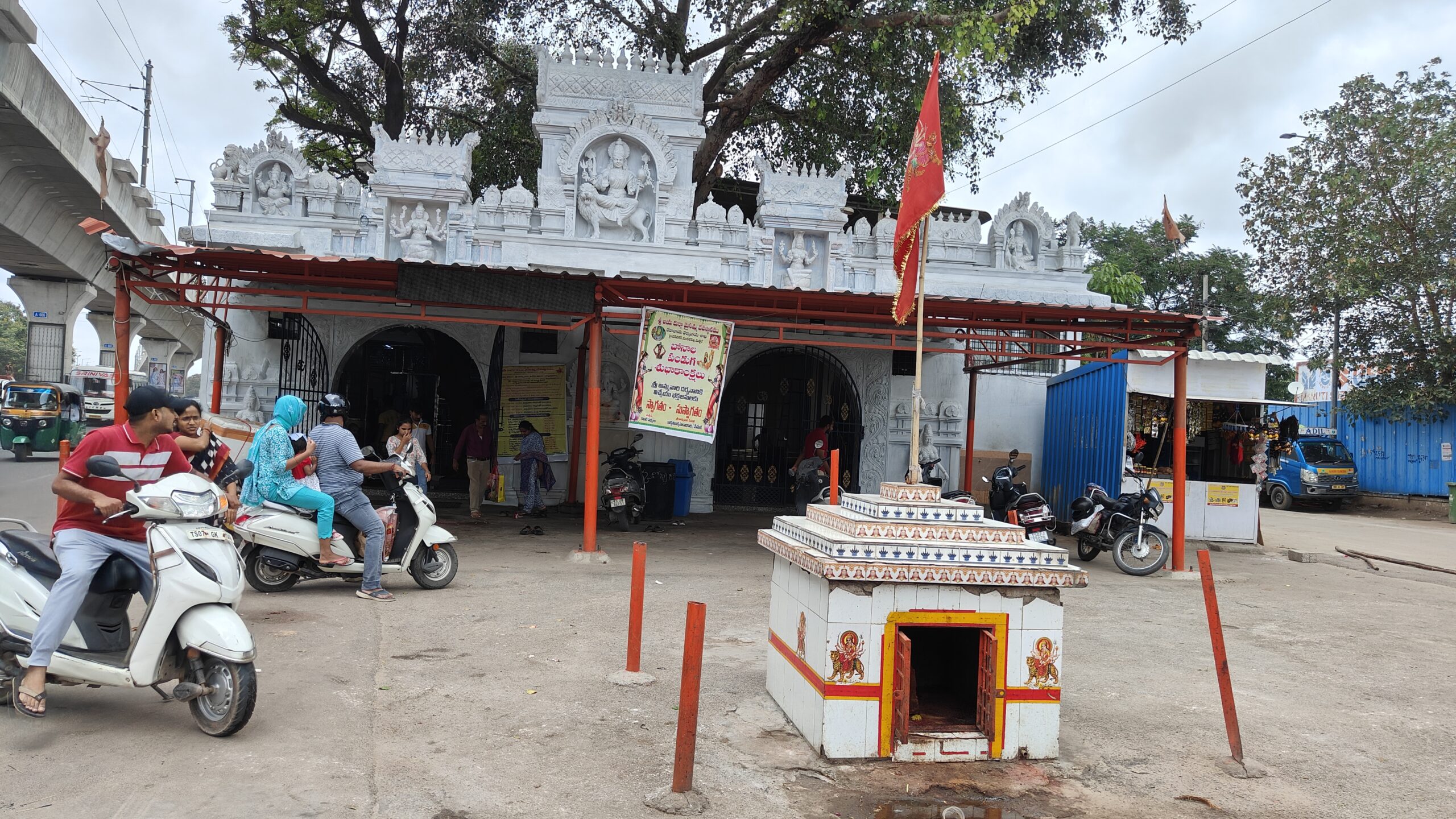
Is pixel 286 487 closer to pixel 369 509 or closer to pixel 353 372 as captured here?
pixel 369 509

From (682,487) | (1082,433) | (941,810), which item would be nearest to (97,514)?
(941,810)

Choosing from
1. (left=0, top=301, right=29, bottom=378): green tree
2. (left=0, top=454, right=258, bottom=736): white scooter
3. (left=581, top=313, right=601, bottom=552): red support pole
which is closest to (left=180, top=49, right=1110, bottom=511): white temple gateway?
(left=581, top=313, right=601, bottom=552): red support pole

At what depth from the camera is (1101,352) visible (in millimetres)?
13180

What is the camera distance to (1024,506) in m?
10.7

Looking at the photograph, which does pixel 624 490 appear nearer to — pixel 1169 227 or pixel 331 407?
pixel 331 407

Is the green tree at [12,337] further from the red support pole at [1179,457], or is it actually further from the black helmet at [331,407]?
the red support pole at [1179,457]

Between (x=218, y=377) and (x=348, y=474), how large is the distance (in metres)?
6.85

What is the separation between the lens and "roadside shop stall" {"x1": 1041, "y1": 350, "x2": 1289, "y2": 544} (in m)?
13.6

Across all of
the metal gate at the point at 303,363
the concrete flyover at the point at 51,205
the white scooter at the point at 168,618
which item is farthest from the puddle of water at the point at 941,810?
the concrete flyover at the point at 51,205

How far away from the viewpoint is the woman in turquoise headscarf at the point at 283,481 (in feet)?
23.6

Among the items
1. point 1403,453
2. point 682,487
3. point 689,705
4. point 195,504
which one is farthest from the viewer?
point 1403,453

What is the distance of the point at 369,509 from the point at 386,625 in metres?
1.06

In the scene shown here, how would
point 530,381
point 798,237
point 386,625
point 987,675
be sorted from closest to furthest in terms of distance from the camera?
point 987,675, point 386,625, point 530,381, point 798,237

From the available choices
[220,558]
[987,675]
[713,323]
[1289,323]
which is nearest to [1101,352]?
[713,323]
